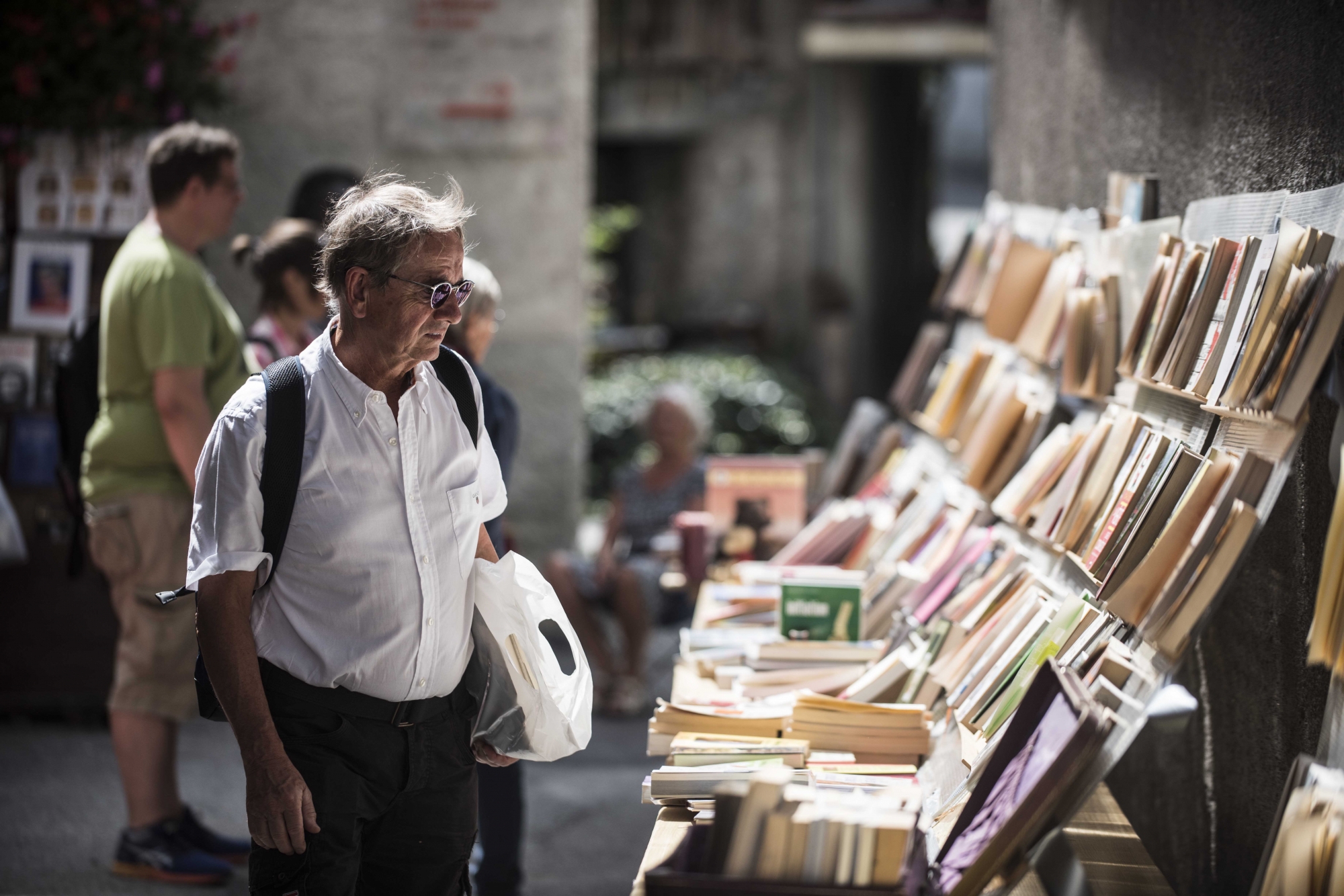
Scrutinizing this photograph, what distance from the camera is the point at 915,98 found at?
1107 centimetres

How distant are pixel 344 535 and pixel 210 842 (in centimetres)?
211

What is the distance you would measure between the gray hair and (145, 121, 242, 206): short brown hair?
1.65 meters

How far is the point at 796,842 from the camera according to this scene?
1804 mm

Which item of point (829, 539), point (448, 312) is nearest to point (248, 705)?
point (448, 312)

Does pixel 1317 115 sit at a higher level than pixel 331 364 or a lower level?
higher

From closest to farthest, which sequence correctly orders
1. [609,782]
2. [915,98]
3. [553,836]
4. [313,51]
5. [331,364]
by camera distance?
1. [331,364]
2. [553,836]
3. [609,782]
4. [313,51]
5. [915,98]

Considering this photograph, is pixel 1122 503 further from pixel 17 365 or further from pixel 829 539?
pixel 17 365

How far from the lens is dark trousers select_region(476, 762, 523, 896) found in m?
3.26

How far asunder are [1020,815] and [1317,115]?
130 cm

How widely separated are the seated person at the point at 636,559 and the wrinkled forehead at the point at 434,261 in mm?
3166

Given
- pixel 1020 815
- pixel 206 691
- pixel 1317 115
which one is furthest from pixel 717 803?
Answer: pixel 1317 115

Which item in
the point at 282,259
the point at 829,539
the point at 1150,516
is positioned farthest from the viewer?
the point at 829,539

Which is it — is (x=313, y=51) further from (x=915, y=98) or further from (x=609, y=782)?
(x=915, y=98)

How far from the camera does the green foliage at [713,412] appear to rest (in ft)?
28.0
